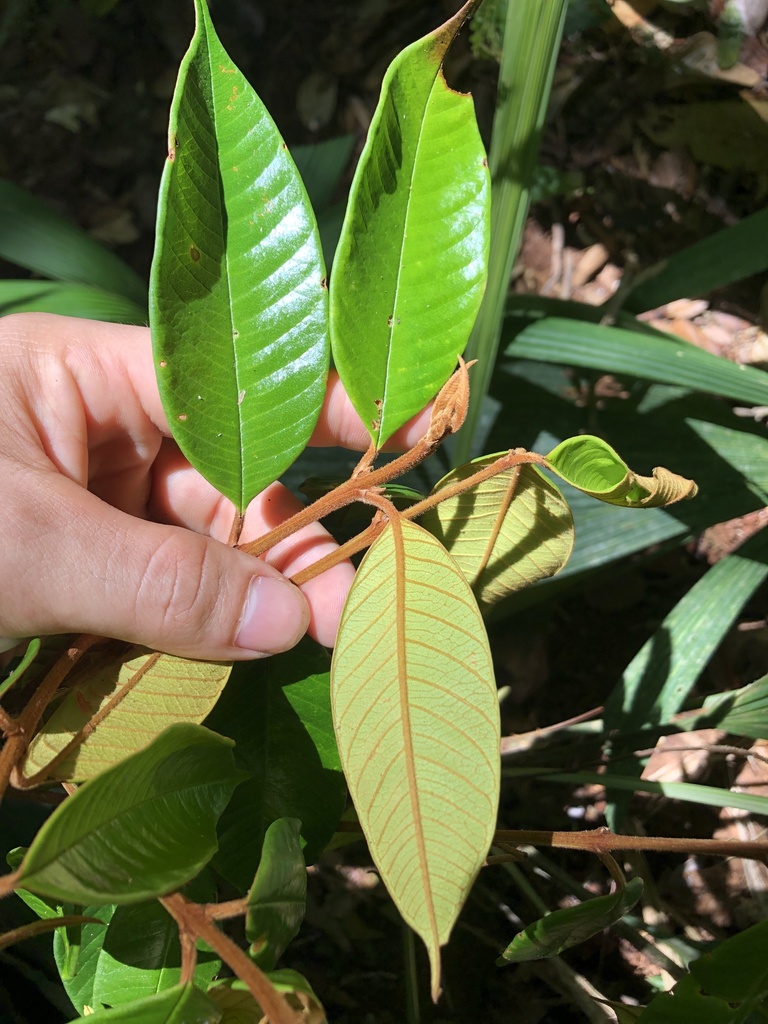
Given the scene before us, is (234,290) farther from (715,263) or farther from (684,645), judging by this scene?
(715,263)

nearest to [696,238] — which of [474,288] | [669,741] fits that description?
[669,741]

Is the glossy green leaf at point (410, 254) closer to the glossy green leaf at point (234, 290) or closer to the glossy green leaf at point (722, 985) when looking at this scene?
the glossy green leaf at point (234, 290)

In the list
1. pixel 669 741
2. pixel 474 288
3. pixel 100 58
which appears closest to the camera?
pixel 474 288

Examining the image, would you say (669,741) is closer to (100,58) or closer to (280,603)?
(280,603)

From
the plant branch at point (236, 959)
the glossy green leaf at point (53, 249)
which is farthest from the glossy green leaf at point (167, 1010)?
the glossy green leaf at point (53, 249)

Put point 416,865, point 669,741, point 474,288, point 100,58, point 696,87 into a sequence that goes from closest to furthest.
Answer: point 416,865 < point 474,288 < point 669,741 < point 696,87 < point 100,58

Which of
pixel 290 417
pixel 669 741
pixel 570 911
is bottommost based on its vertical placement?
pixel 669 741

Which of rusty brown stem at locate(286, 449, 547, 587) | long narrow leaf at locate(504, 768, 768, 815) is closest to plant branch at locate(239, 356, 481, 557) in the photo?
rusty brown stem at locate(286, 449, 547, 587)
